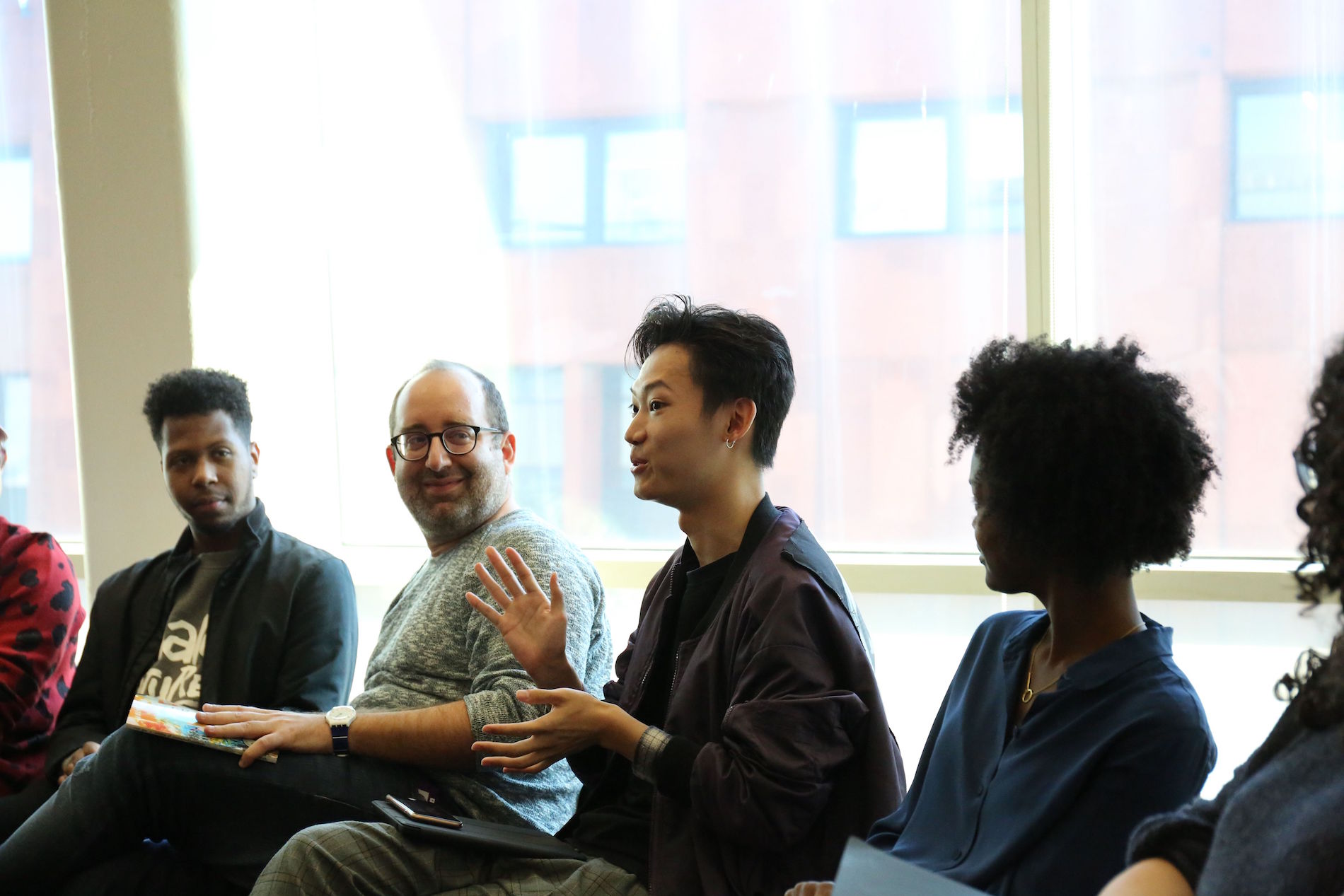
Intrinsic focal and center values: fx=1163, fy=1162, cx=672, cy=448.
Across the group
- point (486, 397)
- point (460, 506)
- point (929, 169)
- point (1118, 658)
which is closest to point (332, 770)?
point (460, 506)

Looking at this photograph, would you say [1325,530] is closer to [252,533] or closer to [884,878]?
[884,878]

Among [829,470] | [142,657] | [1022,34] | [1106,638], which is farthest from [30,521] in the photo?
[1106,638]

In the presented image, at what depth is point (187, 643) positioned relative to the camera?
8.21ft

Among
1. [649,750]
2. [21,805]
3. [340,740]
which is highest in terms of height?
[649,750]

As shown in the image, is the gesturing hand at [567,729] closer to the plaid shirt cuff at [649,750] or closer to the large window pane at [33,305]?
the plaid shirt cuff at [649,750]

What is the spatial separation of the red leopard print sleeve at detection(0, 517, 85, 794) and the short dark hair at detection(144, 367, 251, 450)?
386 millimetres

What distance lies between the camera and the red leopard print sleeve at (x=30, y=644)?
2516 millimetres

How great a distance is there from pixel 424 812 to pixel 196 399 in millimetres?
1214

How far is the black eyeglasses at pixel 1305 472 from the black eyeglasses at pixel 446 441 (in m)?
1.56

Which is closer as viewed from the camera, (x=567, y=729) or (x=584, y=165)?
(x=567, y=729)

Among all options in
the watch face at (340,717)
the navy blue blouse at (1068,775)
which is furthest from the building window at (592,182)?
the navy blue blouse at (1068,775)

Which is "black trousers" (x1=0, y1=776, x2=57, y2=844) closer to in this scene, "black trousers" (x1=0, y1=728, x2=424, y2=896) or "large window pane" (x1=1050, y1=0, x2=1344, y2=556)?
"black trousers" (x1=0, y1=728, x2=424, y2=896)

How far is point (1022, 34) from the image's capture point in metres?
2.67

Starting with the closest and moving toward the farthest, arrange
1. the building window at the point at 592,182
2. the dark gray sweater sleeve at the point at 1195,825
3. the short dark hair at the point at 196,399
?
the dark gray sweater sleeve at the point at 1195,825
the short dark hair at the point at 196,399
the building window at the point at 592,182
